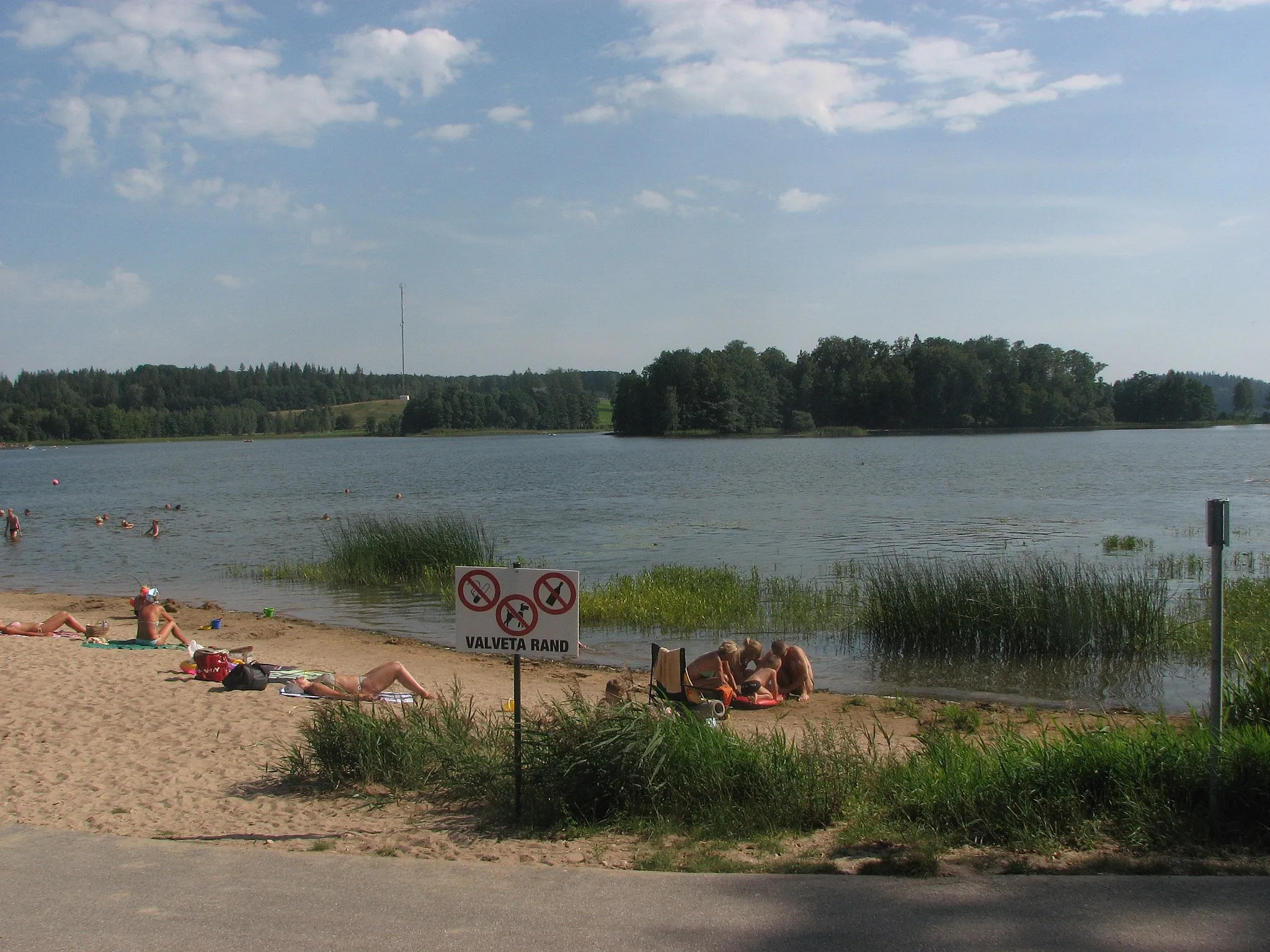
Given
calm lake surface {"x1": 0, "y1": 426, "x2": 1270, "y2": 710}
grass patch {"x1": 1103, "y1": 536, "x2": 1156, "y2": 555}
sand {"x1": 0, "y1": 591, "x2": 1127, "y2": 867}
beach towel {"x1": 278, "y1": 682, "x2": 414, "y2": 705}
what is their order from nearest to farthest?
1. sand {"x1": 0, "y1": 591, "x2": 1127, "y2": 867}
2. beach towel {"x1": 278, "y1": 682, "x2": 414, "y2": 705}
3. calm lake surface {"x1": 0, "y1": 426, "x2": 1270, "y2": 710}
4. grass patch {"x1": 1103, "y1": 536, "x2": 1156, "y2": 555}

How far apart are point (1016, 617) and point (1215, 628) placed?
10.2 m

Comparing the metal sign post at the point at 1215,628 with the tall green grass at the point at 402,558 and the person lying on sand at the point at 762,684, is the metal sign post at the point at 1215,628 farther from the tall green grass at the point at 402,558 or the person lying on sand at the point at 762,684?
the tall green grass at the point at 402,558

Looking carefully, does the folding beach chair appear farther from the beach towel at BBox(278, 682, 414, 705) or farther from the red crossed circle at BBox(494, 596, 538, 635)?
the red crossed circle at BBox(494, 596, 538, 635)

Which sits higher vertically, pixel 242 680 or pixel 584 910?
pixel 584 910

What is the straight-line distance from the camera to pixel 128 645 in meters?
15.5

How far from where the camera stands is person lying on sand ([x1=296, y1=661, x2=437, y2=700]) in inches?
451

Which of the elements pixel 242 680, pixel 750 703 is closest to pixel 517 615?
pixel 750 703

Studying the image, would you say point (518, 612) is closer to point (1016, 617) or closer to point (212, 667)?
point (212, 667)

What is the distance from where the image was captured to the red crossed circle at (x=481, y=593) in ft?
20.6

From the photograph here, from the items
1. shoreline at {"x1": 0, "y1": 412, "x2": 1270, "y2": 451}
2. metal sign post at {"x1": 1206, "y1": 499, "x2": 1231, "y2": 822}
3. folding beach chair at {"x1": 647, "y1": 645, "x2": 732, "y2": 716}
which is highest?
shoreline at {"x1": 0, "y1": 412, "x2": 1270, "y2": 451}

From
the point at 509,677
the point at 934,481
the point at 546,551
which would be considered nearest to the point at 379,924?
the point at 509,677

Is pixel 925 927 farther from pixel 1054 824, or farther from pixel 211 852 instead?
pixel 211 852

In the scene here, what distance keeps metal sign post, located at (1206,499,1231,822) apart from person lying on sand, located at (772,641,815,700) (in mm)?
7164

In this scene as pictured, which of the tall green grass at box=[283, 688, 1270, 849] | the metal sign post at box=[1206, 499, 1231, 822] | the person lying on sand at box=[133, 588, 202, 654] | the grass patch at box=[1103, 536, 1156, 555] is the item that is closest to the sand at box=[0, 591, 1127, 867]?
the tall green grass at box=[283, 688, 1270, 849]
